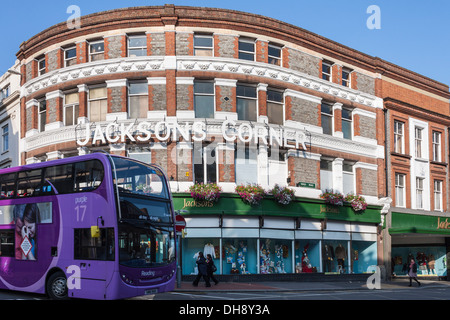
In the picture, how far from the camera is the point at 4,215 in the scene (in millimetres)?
17750

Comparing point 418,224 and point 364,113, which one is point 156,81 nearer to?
point 364,113

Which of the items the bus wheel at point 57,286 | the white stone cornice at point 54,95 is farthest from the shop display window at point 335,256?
the bus wheel at point 57,286

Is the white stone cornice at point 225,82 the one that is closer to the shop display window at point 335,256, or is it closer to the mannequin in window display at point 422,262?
the shop display window at point 335,256

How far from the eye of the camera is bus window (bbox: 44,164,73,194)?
16.0 meters

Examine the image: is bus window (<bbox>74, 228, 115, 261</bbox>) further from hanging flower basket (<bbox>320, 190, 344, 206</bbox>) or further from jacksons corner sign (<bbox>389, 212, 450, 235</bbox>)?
jacksons corner sign (<bbox>389, 212, 450, 235</bbox>)

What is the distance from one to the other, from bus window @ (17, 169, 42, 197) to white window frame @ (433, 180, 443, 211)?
2881 centimetres

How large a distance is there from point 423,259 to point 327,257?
10.8 metres

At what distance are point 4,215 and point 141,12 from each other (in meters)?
13.9

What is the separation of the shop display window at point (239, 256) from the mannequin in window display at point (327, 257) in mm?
4918

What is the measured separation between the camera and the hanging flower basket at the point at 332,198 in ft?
97.7

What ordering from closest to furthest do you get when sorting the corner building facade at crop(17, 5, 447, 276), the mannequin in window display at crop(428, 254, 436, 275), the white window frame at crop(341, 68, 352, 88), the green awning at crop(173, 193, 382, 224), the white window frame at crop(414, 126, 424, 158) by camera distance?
the green awning at crop(173, 193, 382, 224) < the corner building facade at crop(17, 5, 447, 276) < the white window frame at crop(341, 68, 352, 88) < the white window frame at crop(414, 126, 424, 158) < the mannequin in window display at crop(428, 254, 436, 275)

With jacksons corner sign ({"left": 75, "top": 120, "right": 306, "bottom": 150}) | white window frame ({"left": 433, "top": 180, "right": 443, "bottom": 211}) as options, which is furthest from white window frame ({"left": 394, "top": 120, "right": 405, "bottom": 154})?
jacksons corner sign ({"left": 75, "top": 120, "right": 306, "bottom": 150})

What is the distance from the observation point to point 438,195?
37.4 metres

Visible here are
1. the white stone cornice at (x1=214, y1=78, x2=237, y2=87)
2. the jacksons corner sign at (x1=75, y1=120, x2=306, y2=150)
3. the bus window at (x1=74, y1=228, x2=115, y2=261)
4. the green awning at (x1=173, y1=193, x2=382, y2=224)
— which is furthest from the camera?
the white stone cornice at (x1=214, y1=78, x2=237, y2=87)
